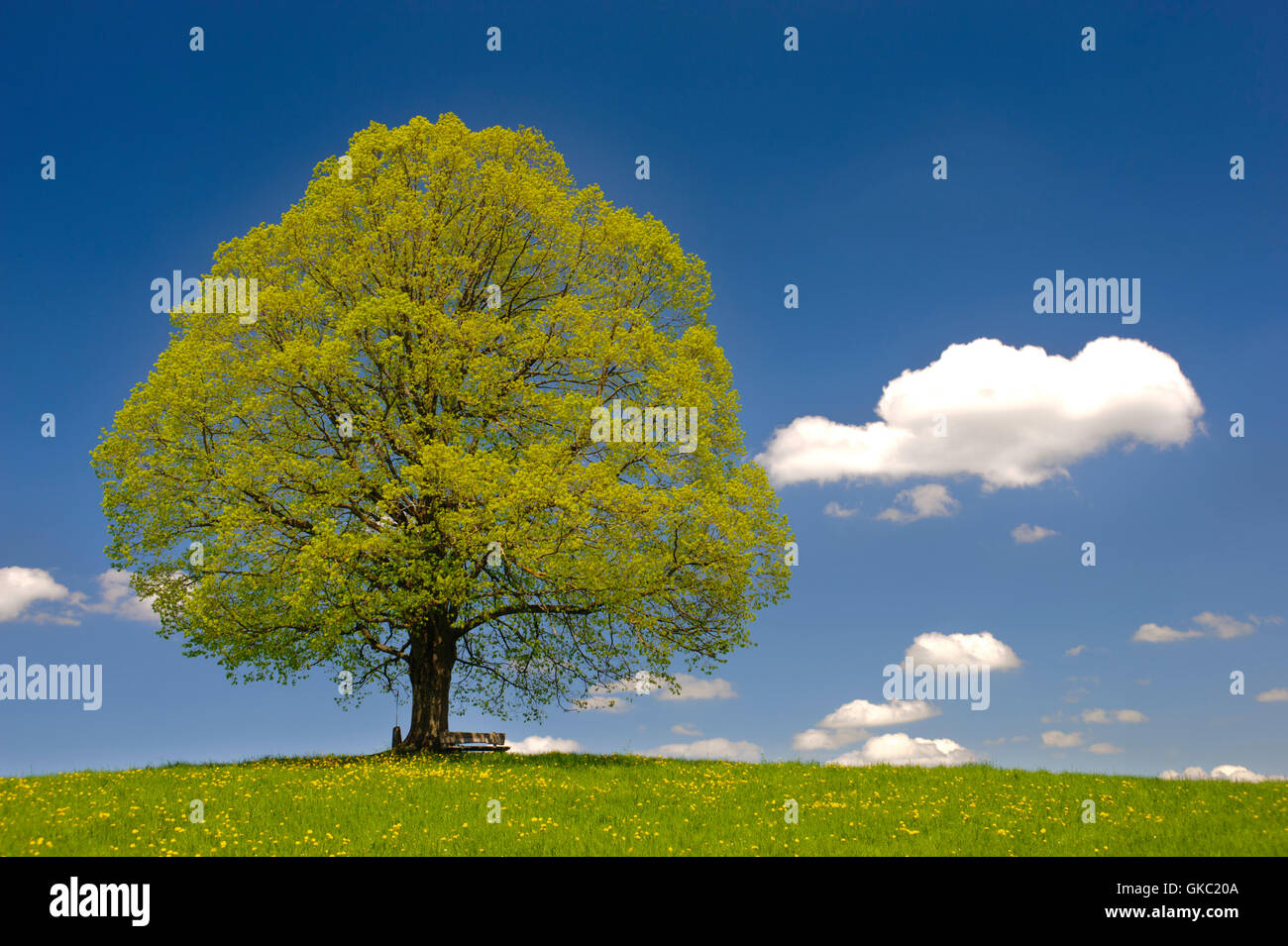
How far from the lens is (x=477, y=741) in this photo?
26141mm

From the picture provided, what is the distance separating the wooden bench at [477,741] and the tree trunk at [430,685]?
0.33 m

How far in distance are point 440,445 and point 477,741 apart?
30.4 feet

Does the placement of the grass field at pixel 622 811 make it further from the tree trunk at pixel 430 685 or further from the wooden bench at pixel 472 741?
the wooden bench at pixel 472 741

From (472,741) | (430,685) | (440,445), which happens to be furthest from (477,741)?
(440,445)

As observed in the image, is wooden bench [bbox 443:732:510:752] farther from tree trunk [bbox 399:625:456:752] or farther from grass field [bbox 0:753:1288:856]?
grass field [bbox 0:753:1288:856]

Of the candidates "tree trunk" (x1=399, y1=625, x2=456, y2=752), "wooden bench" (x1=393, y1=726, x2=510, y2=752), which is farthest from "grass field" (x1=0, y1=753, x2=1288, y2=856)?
"wooden bench" (x1=393, y1=726, x2=510, y2=752)

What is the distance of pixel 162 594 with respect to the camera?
2427cm

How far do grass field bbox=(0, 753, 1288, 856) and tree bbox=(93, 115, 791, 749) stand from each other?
12.9ft

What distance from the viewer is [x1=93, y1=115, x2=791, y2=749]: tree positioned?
74.3 ft

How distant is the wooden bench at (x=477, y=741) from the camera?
2572 cm

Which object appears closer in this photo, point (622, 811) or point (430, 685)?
point (622, 811)

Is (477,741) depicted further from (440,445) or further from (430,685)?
(440,445)
